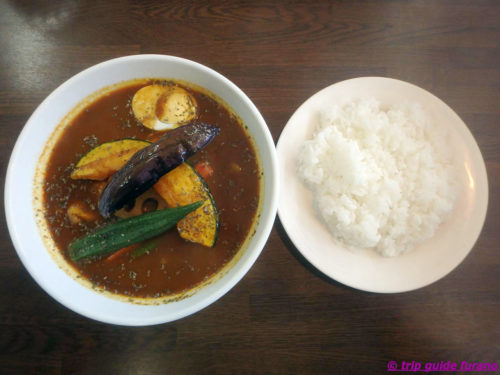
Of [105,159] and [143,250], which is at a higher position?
[105,159]

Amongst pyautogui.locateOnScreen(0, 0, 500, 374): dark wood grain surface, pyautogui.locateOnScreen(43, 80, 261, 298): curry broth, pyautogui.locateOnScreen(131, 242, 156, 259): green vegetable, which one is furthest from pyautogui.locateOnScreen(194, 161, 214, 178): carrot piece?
pyautogui.locateOnScreen(0, 0, 500, 374): dark wood grain surface

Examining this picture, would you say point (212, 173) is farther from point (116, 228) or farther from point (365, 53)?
point (365, 53)

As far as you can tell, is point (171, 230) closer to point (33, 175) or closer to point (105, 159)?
point (105, 159)

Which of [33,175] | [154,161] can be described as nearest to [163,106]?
[154,161]

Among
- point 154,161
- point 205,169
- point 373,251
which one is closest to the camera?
point 154,161

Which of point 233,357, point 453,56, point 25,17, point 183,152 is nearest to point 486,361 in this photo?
point 233,357

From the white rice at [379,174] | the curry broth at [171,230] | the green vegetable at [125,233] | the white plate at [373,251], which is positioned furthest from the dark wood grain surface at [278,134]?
the green vegetable at [125,233]
